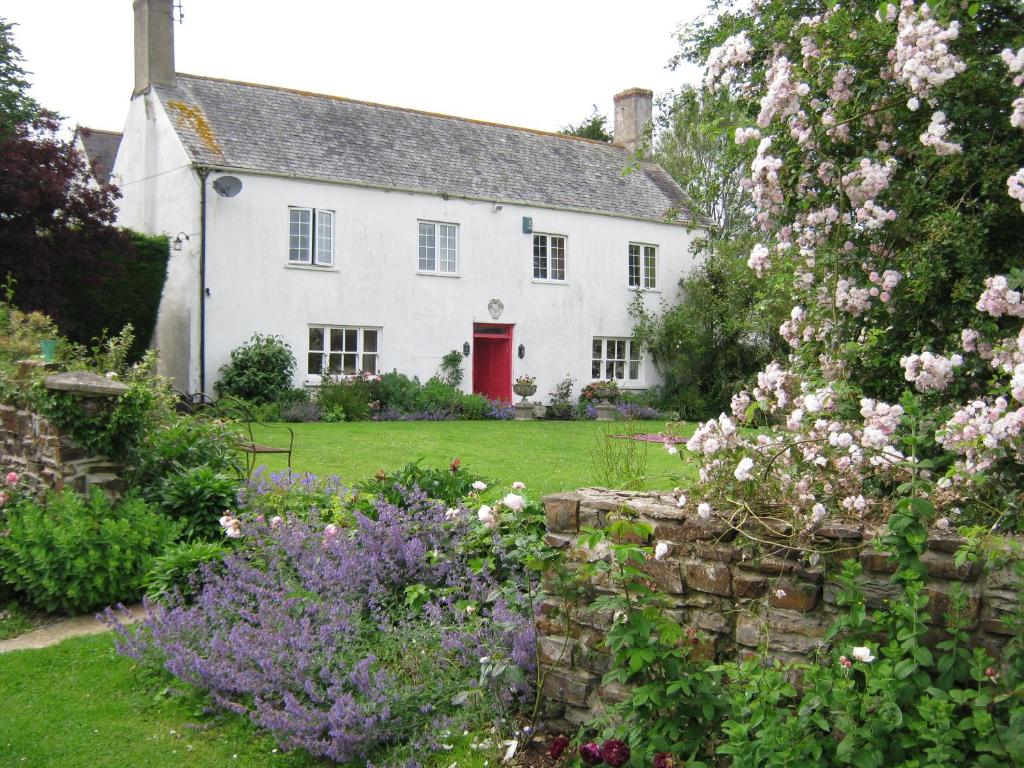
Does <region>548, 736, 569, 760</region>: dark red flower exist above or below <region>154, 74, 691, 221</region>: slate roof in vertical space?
below

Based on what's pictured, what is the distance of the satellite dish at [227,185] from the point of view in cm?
1905

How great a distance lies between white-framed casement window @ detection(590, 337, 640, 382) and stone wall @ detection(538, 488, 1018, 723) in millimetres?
21308

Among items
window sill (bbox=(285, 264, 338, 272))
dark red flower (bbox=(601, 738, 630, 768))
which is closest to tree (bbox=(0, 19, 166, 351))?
window sill (bbox=(285, 264, 338, 272))

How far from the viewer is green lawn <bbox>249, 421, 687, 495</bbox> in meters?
11.6

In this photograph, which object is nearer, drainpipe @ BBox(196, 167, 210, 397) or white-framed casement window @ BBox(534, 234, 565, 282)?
drainpipe @ BBox(196, 167, 210, 397)

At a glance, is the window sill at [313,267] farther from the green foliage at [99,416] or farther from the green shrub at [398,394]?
the green foliage at [99,416]

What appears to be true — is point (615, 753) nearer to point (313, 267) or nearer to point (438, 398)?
point (438, 398)

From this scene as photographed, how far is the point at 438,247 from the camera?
22719 mm

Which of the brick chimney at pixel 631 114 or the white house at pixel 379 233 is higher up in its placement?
the brick chimney at pixel 631 114

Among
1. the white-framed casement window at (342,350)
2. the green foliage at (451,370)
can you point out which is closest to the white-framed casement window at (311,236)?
the white-framed casement window at (342,350)

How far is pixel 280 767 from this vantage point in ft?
13.9

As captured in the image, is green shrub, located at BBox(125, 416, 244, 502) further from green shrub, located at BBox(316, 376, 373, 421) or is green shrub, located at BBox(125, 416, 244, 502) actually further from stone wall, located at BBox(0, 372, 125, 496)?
green shrub, located at BBox(316, 376, 373, 421)

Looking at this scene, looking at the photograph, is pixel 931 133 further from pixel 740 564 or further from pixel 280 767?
pixel 280 767

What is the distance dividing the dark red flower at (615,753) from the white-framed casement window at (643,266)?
75.8 ft
